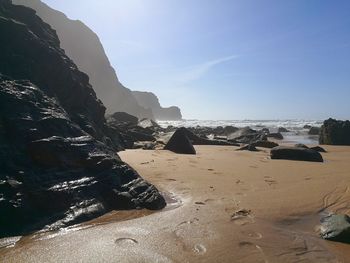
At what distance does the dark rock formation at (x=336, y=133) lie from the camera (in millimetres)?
19344

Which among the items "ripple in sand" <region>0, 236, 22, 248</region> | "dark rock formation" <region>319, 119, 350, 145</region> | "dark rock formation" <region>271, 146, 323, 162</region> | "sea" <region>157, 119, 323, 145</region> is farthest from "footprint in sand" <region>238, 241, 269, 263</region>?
"sea" <region>157, 119, 323, 145</region>

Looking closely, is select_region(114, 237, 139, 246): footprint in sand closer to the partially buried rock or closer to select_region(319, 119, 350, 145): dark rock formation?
the partially buried rock

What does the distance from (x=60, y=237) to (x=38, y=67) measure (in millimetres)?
3840

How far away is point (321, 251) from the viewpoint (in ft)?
10.9

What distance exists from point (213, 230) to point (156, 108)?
176430mm

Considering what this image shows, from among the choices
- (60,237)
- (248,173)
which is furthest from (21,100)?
(248,173)

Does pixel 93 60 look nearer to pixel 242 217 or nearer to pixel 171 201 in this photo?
pixel 171 201

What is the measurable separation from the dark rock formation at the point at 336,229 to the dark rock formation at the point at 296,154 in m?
6.34

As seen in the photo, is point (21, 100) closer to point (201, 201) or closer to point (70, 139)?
point (70, 139)

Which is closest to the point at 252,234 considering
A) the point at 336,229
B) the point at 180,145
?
the point at 336,229

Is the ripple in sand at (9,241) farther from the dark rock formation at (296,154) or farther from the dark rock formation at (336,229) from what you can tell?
the dark rock formation at (296,154)

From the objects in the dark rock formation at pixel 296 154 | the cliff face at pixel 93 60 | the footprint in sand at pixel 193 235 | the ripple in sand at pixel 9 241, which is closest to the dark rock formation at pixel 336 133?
the dark rock formation at pixel 296 154

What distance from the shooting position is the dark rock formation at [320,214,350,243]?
3584 millimetres

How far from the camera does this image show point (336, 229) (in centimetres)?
367
